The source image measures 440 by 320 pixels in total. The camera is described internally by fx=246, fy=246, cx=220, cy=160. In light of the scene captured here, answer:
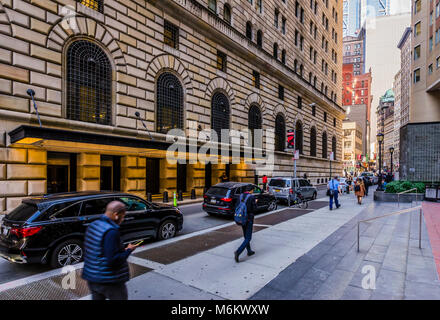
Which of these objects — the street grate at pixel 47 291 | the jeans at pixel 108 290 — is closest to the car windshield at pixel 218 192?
the street grate at pixel 47 291

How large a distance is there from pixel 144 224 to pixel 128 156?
892cm

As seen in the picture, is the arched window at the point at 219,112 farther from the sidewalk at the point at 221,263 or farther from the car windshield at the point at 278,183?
the sidewalk at the point at 221,263

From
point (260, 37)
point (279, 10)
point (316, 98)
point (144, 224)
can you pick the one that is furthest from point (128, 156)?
point (316, 98)

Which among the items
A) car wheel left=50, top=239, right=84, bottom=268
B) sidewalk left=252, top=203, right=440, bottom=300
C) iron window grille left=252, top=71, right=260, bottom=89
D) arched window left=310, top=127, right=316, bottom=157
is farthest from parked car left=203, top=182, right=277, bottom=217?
arched window left=310, top=127, right=316, bottom=157

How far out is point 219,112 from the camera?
21516 millimetres

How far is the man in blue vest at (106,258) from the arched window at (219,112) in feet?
59.8

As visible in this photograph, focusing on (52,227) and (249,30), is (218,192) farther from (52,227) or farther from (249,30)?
(249,30)

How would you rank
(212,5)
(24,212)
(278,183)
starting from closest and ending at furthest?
(24,212) < (278,183) < (212,5)

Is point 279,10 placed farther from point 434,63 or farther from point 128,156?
point 128,156

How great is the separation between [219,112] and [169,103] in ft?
17.6

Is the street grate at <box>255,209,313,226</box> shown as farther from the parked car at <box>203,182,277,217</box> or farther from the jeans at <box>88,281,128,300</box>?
the jeans at <box>88,281,128,300</box>

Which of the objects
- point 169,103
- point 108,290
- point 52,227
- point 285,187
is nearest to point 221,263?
point 108,290

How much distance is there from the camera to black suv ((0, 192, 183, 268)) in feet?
17.1

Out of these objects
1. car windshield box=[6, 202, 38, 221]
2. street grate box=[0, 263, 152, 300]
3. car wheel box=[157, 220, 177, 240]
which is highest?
car windshield box=[6, 202, 38, 221]
